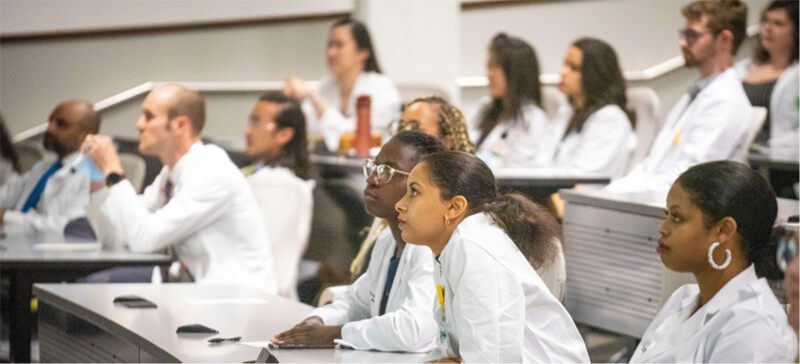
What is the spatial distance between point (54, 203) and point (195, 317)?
2053 mm

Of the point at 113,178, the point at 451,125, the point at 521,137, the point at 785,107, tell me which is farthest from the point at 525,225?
the point at 785,107

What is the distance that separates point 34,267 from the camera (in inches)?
127

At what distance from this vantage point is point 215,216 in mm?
3303

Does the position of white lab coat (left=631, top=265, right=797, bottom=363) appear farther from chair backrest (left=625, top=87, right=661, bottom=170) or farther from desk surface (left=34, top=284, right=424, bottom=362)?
chair backrest (left=625, top=87, right=661, bottom=170)

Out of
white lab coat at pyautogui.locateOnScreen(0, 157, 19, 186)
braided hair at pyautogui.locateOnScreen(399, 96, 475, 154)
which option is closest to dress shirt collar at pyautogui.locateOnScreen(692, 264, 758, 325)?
braided hair at pyautogui.locateOnScreen(399, 96, 475, 154)

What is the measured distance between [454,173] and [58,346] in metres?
1.49

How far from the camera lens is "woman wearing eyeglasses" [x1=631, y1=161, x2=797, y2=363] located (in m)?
1.73

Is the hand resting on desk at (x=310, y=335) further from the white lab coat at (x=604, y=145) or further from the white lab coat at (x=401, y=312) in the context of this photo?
the white lab coat at (x=604, y=145)

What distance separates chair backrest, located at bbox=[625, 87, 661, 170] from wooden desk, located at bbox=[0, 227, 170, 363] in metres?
2.40

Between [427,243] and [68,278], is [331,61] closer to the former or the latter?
[68,278]

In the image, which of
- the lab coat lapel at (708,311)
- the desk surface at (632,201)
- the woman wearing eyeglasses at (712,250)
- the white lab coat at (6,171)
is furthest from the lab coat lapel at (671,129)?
the white lab coat at (6,171)

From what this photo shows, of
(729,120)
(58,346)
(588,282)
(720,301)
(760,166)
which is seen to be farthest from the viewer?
(760,166)

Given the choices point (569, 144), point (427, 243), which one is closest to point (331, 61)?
point (569, 144)

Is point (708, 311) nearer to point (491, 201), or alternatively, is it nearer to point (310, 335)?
point (491, 201)
